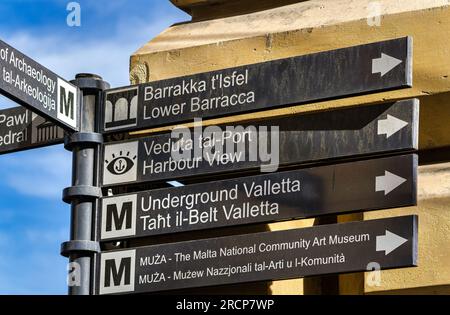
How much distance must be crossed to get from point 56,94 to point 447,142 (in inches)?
64.2

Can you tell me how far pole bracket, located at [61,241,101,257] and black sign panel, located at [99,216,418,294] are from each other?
0.06 meters

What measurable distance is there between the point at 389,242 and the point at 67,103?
1410 millimetres

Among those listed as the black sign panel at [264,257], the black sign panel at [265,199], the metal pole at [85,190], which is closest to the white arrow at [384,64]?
the black sign panel at [265,199]

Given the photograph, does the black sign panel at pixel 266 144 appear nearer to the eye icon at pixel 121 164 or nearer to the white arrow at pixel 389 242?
the eye icon at pixel 121 164

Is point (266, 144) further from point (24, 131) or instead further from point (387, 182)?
Answer: point (24, 131)

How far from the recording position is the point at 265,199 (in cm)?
471

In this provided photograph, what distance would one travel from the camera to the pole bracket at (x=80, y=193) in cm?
492

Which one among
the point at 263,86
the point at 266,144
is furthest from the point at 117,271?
the point at 263,86

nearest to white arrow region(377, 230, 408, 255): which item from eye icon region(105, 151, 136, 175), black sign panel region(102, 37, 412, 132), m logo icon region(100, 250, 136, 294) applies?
black sign panel region(102, 37, 412, 132)

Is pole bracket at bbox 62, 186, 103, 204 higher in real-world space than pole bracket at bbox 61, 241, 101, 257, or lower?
higher

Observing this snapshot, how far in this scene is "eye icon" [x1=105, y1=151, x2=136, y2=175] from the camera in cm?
498

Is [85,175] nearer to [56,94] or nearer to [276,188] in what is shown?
[56,94]

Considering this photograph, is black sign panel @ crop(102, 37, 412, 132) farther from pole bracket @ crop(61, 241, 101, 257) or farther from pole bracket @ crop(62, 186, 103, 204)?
pole bracket @ crop(61, 241, 101, 257)

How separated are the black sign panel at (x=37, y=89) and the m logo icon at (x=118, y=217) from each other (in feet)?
1.12
